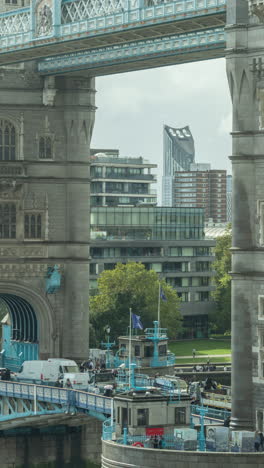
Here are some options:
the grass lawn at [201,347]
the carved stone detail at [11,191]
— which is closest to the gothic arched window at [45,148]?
the carved stone detail at [11,191]

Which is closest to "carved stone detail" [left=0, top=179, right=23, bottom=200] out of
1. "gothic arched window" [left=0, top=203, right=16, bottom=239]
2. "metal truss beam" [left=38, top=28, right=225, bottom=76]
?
"gothic arched window" [left=0, top=203, right=16, bottom=239]

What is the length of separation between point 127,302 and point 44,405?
6898 cm

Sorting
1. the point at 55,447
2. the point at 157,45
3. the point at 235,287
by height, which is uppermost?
the point at 157,45

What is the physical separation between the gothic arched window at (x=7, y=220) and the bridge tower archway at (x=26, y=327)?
3086 mm

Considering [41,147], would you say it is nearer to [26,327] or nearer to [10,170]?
[10,170]

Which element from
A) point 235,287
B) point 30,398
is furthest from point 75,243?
point 235,287

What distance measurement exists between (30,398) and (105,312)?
65864mm

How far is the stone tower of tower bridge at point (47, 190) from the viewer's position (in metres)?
112

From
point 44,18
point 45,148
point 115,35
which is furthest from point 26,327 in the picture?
point 115,35

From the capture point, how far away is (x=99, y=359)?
116812 millimetres

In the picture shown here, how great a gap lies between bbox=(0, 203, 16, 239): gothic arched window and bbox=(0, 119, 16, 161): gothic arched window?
3.01 m

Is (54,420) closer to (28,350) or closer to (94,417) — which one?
(94,417)

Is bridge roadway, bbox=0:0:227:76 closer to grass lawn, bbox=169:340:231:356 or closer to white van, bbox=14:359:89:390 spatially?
white van, bbox=14:359:89:390

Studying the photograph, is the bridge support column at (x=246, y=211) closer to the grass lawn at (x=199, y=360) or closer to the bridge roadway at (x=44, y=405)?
the bridge roadway at (x=44, y=405)
